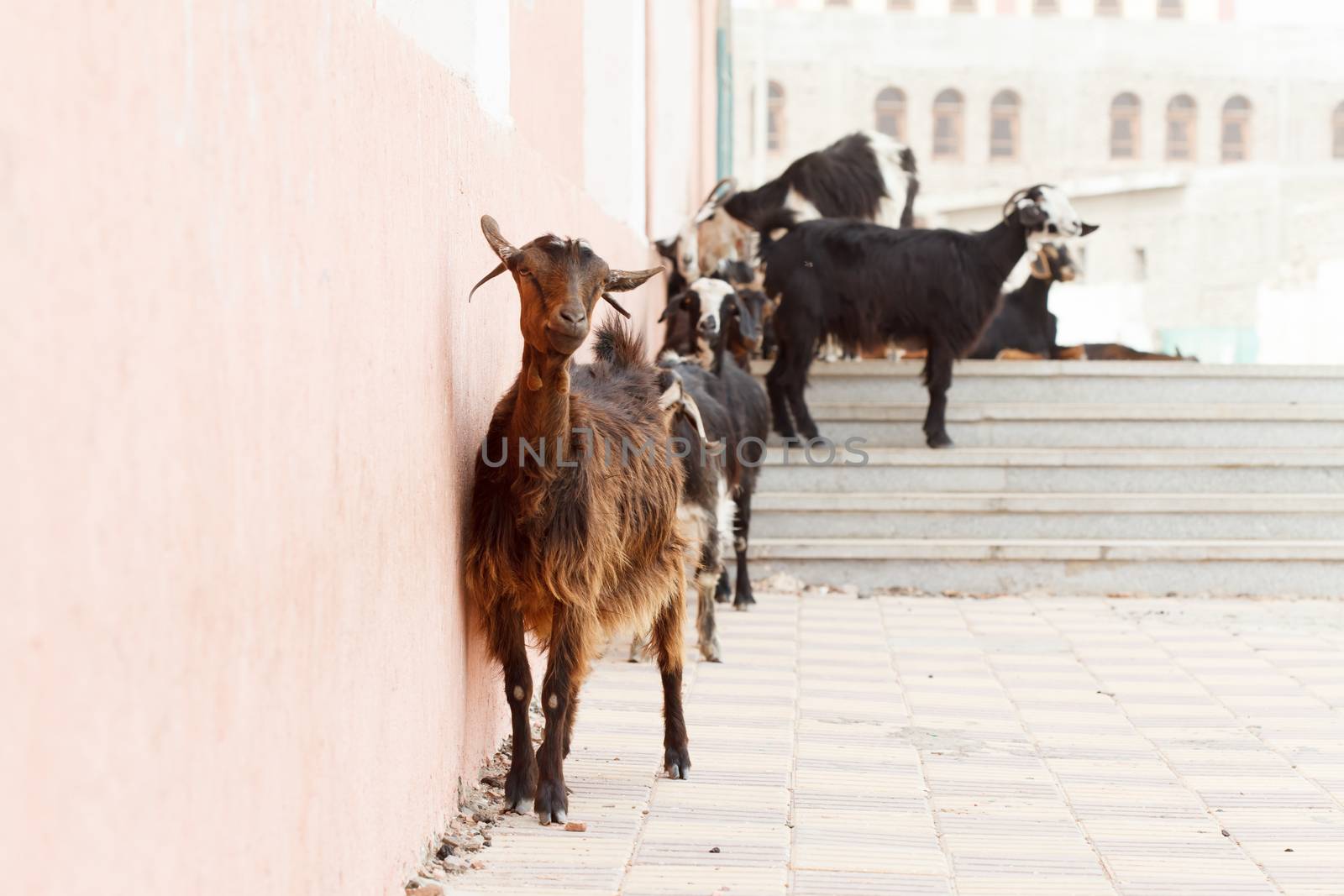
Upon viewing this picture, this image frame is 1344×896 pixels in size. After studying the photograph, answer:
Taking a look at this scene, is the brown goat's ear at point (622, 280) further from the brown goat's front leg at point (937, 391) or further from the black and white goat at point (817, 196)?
the black and white goat at point (817, 196)

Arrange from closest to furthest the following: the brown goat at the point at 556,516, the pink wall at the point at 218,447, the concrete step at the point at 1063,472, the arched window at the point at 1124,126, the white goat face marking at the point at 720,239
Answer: the pink wall at the point at 218,447, the brown goat at the point at 556,516, the concrete step at the point at 1063,472, the white goat face marking at the point at 720,239, the arched window at the point at 1124,126

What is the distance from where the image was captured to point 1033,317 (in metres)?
12.0

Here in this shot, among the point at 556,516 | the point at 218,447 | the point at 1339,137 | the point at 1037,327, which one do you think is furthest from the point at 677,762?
the point at 1339,137

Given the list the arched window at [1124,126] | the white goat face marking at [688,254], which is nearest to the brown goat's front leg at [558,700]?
the white goat face marking at [688,254]

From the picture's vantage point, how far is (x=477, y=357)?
412cm

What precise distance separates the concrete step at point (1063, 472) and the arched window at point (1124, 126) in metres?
28.4

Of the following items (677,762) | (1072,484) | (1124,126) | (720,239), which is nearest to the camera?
(677,762)

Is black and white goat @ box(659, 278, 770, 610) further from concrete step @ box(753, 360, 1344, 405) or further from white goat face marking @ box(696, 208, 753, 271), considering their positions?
white goat face marking @ box(696, 208, 753, 271)

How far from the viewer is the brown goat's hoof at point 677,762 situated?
4.32m

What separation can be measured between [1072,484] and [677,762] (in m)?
5.67

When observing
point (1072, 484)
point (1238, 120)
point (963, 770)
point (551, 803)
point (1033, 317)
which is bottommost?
point (963, 770)

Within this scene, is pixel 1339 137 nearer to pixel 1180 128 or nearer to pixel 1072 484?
pixel 1180 128

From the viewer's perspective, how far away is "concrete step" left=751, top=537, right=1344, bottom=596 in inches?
334

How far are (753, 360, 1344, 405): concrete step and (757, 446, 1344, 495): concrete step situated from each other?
0.83 metres
